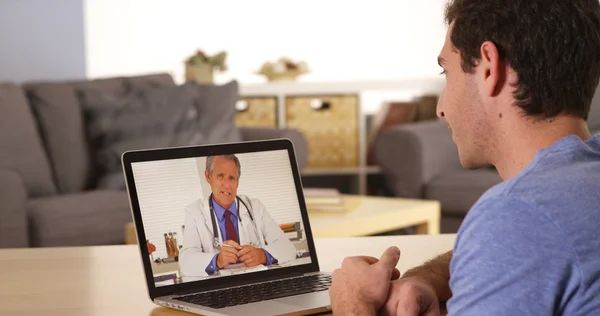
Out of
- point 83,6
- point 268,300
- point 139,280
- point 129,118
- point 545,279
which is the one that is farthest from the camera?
point 83,6

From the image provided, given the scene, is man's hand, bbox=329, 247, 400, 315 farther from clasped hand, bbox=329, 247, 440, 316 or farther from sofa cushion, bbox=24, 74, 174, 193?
sofa cushion, bbox=24, 74, 174, 193

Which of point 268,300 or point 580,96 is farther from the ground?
point 580,96

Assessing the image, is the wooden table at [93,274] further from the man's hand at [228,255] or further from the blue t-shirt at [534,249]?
the blue t-shirt at [534,249]

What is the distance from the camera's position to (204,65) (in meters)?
5.17

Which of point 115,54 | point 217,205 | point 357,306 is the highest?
point 115,54

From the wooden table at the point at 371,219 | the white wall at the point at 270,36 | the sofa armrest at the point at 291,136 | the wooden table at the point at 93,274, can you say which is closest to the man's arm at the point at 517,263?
the wooden table at the point at 93,274

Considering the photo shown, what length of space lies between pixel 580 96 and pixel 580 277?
27 centimetres

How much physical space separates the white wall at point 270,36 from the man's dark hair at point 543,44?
15.1 ft

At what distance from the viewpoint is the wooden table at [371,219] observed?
313 centimetres

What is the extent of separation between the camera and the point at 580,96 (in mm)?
1032

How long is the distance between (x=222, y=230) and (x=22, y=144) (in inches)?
117

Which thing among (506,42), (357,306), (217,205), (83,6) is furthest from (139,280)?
(83,6)

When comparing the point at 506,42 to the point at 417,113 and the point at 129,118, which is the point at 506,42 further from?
the point at 417,113

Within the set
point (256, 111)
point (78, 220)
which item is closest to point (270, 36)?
point (256, 111)
